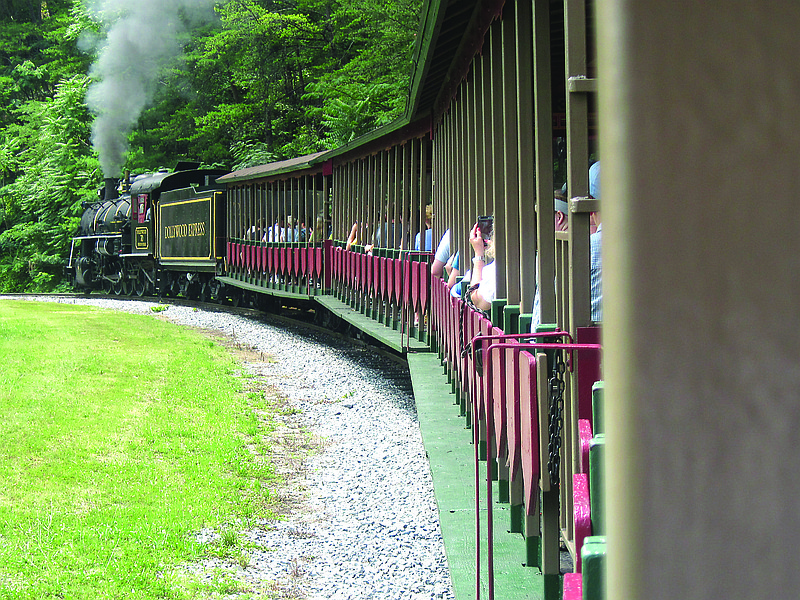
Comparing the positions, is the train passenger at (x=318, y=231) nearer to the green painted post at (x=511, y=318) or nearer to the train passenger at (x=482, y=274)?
the train passenger at (x=482, y=274)

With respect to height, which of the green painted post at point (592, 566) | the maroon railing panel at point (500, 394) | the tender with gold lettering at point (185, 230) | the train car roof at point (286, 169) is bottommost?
the maroon railing panel at point (500, 394)

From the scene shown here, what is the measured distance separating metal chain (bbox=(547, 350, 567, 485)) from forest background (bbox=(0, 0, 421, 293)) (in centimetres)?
2588

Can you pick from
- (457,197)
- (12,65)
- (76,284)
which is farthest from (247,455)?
(12,65)

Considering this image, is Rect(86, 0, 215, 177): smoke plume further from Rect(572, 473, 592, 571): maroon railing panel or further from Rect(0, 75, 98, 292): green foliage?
Rect(572, 473, 592, 571): maroon railing panel

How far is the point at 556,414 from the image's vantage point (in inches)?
122

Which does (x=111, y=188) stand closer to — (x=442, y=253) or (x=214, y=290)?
(x=214, y=290)

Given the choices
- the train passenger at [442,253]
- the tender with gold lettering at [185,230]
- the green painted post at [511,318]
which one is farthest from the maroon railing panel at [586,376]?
the tender with gold lettering at [185,230]

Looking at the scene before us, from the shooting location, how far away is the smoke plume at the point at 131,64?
42281 mm

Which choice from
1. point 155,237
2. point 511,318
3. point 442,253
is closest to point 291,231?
point 442,253

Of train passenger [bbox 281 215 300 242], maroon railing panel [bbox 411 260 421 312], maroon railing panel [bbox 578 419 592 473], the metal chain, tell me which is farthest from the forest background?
maroon railing panel [bbox 578 419 592 473]

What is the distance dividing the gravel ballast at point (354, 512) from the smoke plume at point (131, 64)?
108 ft

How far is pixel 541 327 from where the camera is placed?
352cm

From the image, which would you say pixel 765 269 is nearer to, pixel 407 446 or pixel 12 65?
pixel 407 446

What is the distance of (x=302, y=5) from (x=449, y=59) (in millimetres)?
32642
